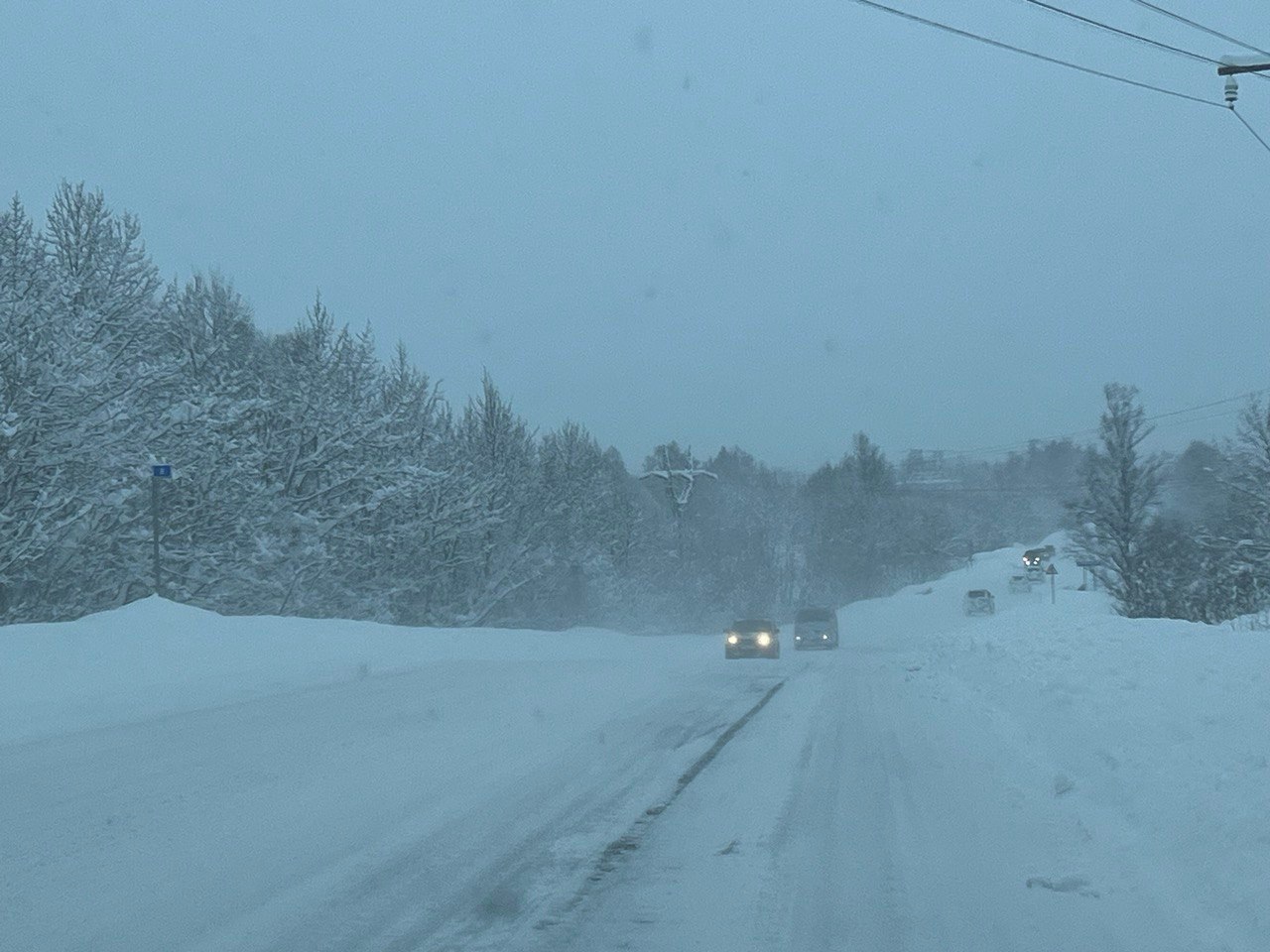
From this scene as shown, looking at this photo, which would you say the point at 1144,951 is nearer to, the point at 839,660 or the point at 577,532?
the point at 839,660

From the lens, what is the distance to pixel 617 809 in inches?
377

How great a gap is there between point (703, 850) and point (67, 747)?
6.89 meters

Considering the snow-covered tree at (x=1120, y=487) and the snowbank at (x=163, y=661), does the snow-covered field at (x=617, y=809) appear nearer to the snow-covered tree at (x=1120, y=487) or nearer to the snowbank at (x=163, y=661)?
the snowbank at (x=163, y=661)

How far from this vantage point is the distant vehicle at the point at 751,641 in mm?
36156

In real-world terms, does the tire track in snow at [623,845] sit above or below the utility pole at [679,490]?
below

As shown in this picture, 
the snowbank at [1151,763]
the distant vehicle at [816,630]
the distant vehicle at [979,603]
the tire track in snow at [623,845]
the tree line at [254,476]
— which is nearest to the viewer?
the tire track in snow at [623,845]

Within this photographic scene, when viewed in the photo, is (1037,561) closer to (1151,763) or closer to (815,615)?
(815,615)

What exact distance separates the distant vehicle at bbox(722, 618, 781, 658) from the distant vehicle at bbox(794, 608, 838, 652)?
7.33 meters

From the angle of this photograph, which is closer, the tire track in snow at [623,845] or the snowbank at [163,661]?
the tire track in snow at [623,845]

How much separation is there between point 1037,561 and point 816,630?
155 feet

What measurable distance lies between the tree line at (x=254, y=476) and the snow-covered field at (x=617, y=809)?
13287mm

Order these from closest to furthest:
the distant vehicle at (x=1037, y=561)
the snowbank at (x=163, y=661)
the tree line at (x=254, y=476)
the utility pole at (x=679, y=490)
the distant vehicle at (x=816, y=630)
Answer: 1. the snowbank at (x=163, y=661)
2. the tree line at (x=254, y=476)
3. the distant vehicle at (x=816, y=630)
4. the utility pole at (x=679, y=490)
5. the distant vehicle at (x=1037, y=561)

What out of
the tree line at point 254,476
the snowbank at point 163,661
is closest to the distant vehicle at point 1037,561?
the tree line at point 254,476

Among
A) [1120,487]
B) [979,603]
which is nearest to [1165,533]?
[1120,487]
